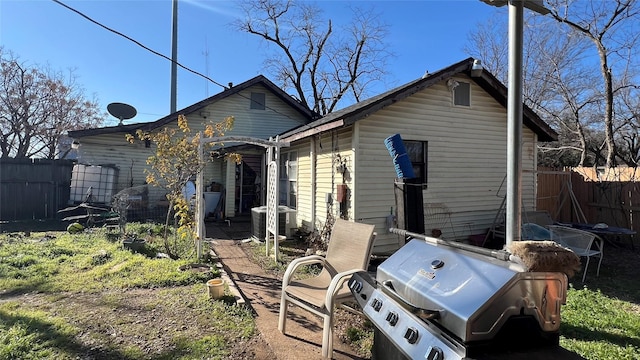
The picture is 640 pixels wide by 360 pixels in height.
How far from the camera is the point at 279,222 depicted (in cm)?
812

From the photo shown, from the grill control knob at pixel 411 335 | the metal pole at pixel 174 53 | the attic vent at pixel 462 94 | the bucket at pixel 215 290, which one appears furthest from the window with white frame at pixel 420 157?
the metal pole at pixel 174 53

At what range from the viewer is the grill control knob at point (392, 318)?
6.04 feet

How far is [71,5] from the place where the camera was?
5.96m

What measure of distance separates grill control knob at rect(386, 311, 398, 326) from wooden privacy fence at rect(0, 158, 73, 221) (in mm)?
13241

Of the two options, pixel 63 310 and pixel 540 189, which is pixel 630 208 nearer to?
pixel 540 189

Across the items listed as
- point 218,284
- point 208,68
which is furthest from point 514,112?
point 208,68

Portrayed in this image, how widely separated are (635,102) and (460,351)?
21375 mm

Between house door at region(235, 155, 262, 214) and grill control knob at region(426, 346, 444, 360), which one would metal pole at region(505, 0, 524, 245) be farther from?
house door at region(235, 155, 262, 214)

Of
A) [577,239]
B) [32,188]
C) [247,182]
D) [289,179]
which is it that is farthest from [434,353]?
[32,188]

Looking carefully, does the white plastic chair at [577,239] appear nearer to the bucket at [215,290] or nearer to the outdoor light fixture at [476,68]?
the outdoor light fixture at [476,68]

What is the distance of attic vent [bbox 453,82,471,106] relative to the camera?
25.5 ft

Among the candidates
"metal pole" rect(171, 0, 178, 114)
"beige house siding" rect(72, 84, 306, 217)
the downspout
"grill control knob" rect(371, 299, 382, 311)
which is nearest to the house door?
"beige house siding" rect(72, 84, 306, 217)

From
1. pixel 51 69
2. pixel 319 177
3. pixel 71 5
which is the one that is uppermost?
pixel 51 69

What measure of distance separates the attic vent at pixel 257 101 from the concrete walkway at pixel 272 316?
803 cm
